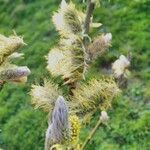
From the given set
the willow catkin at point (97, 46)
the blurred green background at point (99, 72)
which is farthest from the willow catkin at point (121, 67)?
the blurred green background at point (99, 72)

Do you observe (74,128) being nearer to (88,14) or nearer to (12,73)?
(12,73)

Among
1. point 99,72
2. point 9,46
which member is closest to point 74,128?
point 9,46

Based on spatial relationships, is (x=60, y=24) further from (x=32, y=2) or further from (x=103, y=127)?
(x=32, y=2)

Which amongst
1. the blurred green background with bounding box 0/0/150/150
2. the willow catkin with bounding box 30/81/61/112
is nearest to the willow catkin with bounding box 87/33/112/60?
the willow catkin with bounding box 30/81/61/112

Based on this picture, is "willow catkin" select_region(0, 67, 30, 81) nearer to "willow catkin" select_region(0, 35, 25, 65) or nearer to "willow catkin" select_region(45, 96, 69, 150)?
"willow catkin" select_region(0, 35, 25, 65)

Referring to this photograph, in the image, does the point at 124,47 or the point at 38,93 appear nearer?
the point at 38,93

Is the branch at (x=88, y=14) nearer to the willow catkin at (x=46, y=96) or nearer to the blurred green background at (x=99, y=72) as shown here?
the willow catkin at (x=46, y=96)

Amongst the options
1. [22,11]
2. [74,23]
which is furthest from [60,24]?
[22,11]
